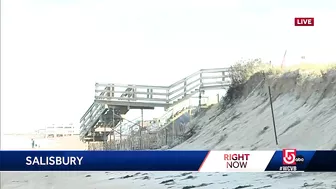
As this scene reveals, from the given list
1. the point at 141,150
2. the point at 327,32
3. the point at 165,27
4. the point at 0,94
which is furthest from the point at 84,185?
the point at 327,32

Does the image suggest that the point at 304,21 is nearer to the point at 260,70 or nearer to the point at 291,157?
the point at 260,70

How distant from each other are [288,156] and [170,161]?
795mm

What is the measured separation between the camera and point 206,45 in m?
5.80

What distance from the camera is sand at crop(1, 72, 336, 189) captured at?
5.79m

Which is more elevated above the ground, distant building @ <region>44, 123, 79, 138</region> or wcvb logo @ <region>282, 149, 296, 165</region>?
distant building @ <region>44, 123, 79, 138</region>

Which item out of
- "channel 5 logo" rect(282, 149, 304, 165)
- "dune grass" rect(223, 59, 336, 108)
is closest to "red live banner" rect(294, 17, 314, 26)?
"dune grass" rect(223, 59, 336, 108)

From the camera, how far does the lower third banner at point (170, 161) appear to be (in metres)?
5.77

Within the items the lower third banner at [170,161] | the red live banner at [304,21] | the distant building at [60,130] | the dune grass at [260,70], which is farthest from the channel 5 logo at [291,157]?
the distant building at [60,130]

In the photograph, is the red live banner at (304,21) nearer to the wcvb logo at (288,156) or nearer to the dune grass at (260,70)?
the dune grass at (260,70)

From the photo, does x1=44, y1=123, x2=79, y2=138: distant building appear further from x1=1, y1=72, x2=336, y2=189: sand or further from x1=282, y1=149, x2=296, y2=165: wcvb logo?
x1=282, y1=149, x2=296, y2=165: wcvb logo

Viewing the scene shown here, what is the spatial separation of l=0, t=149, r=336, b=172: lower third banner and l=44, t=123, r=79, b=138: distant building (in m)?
0.12

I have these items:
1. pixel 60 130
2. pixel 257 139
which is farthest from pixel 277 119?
pixel 60 130

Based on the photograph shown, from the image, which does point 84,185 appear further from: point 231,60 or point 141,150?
point 231,60

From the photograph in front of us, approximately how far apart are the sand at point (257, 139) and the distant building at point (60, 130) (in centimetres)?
5
